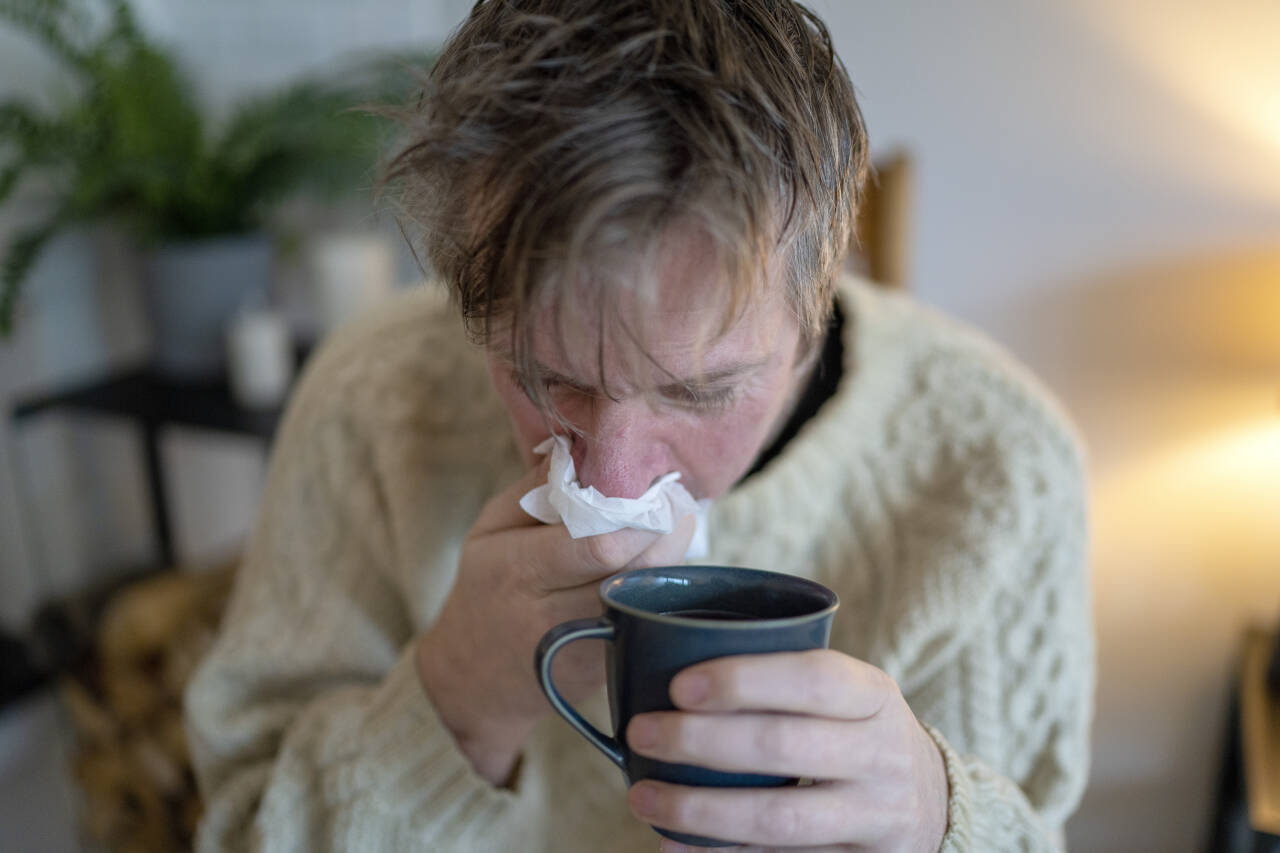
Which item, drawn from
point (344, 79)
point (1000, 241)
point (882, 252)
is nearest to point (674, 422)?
point (882, 252)

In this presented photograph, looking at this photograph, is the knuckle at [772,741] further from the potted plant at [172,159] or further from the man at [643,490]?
the potted plant at [172,159]

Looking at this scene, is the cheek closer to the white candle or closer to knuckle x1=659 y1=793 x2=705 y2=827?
knuckle x1=659 y1=793 x2=705 y2=827

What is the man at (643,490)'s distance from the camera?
53 cm

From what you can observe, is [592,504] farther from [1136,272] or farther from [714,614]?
[1136,272]

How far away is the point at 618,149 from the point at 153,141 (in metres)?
1.46

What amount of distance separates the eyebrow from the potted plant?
110 centimetres

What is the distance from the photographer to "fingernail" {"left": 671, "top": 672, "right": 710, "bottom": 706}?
513 mm

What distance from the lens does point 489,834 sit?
0.82m

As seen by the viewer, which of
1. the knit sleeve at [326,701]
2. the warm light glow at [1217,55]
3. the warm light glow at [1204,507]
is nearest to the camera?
the knit sleeve at [326,701]

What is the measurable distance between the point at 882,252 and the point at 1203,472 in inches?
26.8

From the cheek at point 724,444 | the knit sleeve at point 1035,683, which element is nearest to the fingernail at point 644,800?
the cheek at point 724,444

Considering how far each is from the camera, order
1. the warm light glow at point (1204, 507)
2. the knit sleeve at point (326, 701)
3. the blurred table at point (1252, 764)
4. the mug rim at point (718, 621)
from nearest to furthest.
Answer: the mug rim at point (718, 621) → the knit sleeve at point (326, 701) → the blurred table at point (1252, 764) → the warm light glow at point (1204, 507)

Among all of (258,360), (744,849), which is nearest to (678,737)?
(744,849)

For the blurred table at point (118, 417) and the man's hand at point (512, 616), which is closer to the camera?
the man's hand at point (512, 616)
